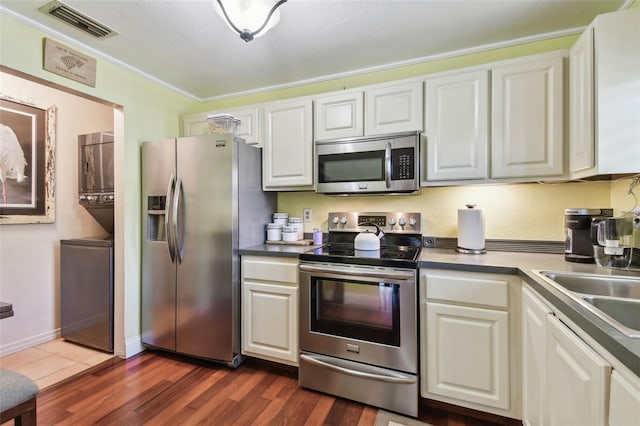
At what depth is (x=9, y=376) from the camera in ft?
3.58

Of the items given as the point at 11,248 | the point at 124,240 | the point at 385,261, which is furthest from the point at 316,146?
the point at 11,248

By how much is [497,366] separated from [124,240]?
2.67m

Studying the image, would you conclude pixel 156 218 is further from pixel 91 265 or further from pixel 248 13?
pixel 248 13

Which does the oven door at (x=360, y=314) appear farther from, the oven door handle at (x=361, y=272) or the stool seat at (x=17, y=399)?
the stool seat at (x=17, y=399)

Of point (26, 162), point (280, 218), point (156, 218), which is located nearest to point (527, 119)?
point (280, 218)

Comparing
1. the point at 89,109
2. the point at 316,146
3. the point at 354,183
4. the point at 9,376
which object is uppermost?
the point at 89,109

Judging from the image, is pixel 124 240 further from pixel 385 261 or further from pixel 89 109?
pixel 385 261

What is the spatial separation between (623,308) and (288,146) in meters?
2.05

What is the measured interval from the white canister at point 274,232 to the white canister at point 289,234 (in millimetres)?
45

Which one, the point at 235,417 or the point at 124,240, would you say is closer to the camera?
the point at 235,417

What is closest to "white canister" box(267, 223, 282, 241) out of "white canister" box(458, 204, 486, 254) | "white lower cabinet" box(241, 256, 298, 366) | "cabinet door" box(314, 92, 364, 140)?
"white lower cabinet" box(241, 256, 298, 366)

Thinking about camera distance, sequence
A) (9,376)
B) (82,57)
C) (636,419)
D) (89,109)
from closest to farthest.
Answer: (636,419)
(9,376)
(82,57)
(89,109)

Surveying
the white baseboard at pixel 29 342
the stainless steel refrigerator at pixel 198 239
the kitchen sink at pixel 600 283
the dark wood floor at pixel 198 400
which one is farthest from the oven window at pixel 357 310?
the white baseboard at pixel 29 342

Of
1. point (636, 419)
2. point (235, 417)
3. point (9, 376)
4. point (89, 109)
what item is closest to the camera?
point (636, 419)
